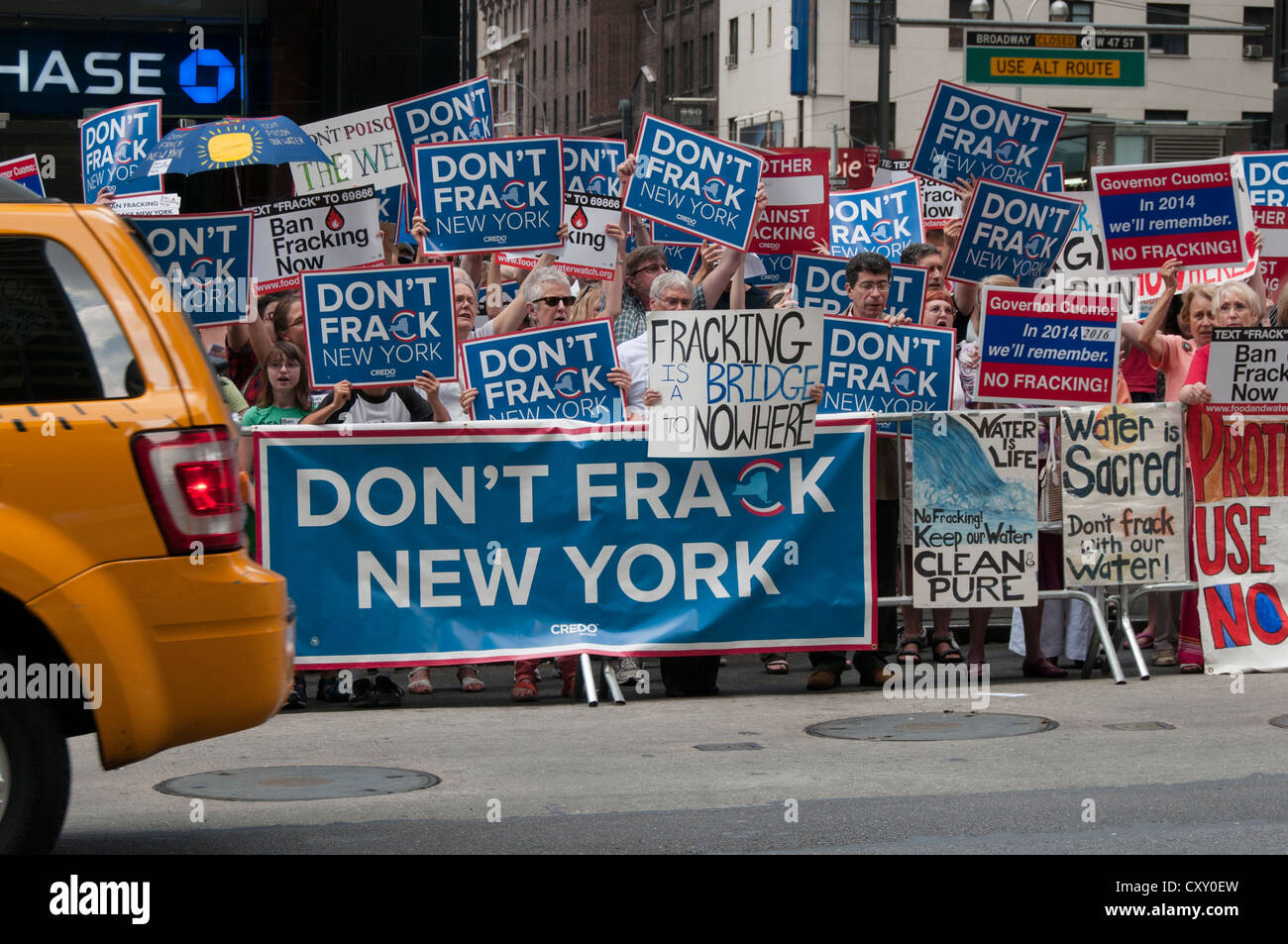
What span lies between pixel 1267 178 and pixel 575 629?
6196 millimetres

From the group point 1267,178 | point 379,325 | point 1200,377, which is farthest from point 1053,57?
point 379,325

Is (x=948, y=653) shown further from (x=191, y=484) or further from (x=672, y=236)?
(x=191, y=484)

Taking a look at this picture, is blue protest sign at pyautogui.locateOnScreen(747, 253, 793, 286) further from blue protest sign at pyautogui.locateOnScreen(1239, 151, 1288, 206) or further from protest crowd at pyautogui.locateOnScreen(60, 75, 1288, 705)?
blue protest sign at pyautogui.locateOnScreen(1239, 151, 1288, 206)

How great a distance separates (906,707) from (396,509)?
9.04 feet

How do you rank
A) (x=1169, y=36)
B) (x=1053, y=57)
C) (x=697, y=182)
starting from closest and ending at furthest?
(x=697, y=182)
(x=1053, y=57)
(x=1169, y=36)

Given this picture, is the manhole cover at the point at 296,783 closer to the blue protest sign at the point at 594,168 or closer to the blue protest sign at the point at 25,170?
the blue protest sign at the point at 594,168

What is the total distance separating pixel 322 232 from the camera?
12.0 metres

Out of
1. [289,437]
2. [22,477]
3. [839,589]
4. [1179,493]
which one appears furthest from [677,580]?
[22,477]

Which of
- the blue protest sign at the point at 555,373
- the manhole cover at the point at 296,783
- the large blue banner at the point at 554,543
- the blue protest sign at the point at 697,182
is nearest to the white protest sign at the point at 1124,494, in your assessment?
the large blue banner at the point at 554,543

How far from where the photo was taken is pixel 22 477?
5.16 meters

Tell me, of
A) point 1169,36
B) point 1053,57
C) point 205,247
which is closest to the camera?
point 205,247

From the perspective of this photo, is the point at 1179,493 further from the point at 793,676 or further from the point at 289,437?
the point at 289,437

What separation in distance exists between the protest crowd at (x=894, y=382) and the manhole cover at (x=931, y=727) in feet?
2.94

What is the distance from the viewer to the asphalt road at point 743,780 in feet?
20.8
